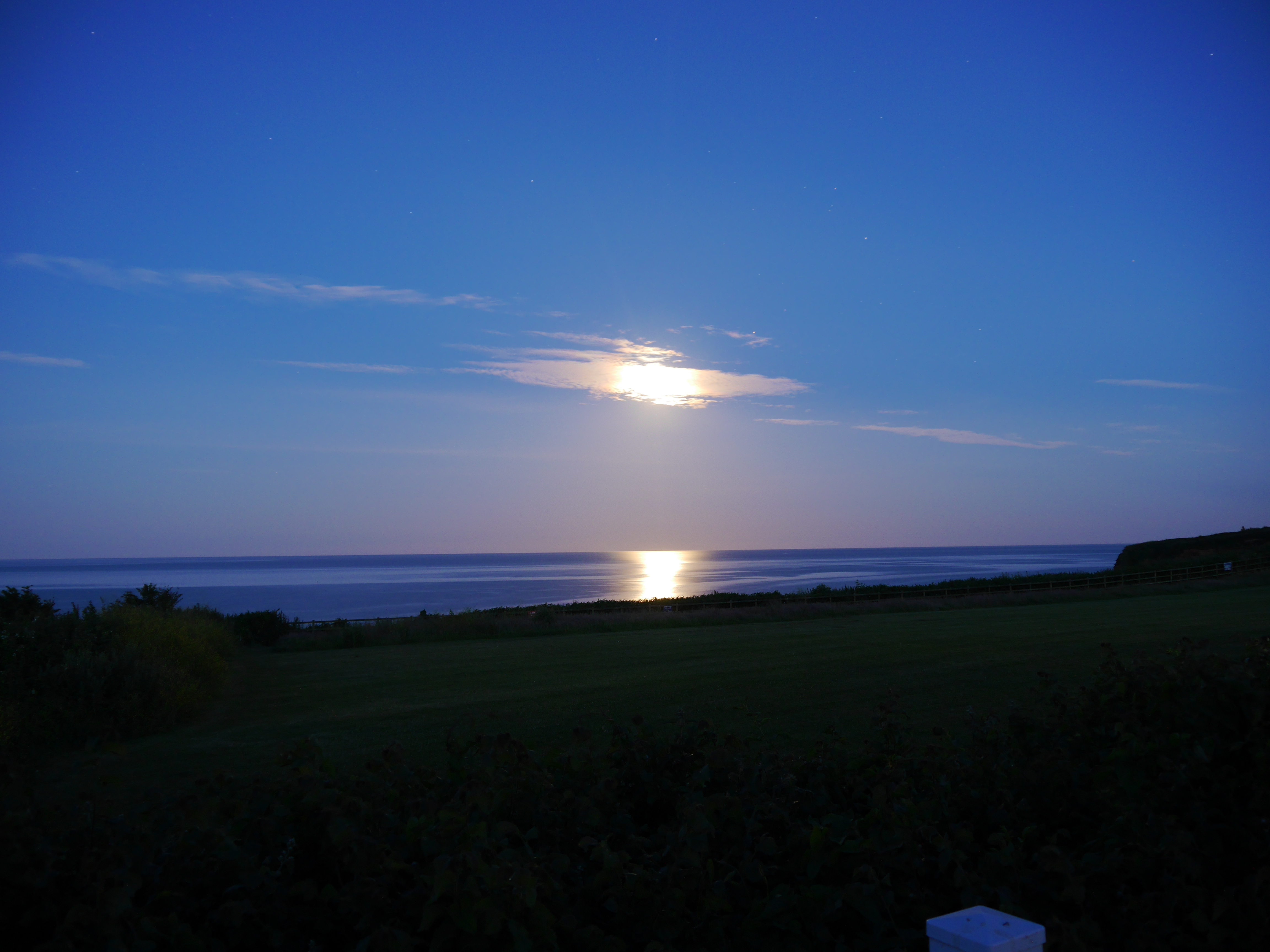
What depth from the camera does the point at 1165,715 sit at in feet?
14.7

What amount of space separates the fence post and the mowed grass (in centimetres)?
265

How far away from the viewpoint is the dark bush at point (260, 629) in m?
21.7

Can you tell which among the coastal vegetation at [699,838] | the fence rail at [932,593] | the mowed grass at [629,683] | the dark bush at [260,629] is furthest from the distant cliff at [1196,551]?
the coastal vegetation at [699,838]

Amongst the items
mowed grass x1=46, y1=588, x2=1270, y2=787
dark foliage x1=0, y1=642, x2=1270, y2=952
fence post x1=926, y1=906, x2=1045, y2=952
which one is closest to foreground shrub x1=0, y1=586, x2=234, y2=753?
mowed grass x1=46, y1=588, x2=1270, y2=787

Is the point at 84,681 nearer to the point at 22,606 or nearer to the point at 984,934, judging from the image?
the point at 22,606

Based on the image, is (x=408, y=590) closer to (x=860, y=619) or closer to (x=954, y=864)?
(x=860, y=619)

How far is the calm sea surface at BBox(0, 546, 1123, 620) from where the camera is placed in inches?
2662

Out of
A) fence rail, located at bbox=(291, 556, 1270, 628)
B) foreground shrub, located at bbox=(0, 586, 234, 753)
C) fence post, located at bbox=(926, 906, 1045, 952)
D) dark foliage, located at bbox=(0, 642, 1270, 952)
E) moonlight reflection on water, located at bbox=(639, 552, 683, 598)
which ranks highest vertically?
fence post, located at bbox=(926, 906, 1045, 952)

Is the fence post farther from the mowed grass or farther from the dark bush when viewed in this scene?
the dark bush

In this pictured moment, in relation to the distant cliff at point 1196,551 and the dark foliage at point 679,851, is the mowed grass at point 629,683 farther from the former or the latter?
the distant cliff at point 1196,551

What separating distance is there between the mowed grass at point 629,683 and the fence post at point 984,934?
2655 millimetres

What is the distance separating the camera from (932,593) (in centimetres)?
3791

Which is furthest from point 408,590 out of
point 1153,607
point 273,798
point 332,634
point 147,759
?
point 273,798

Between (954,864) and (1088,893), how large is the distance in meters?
0.52
